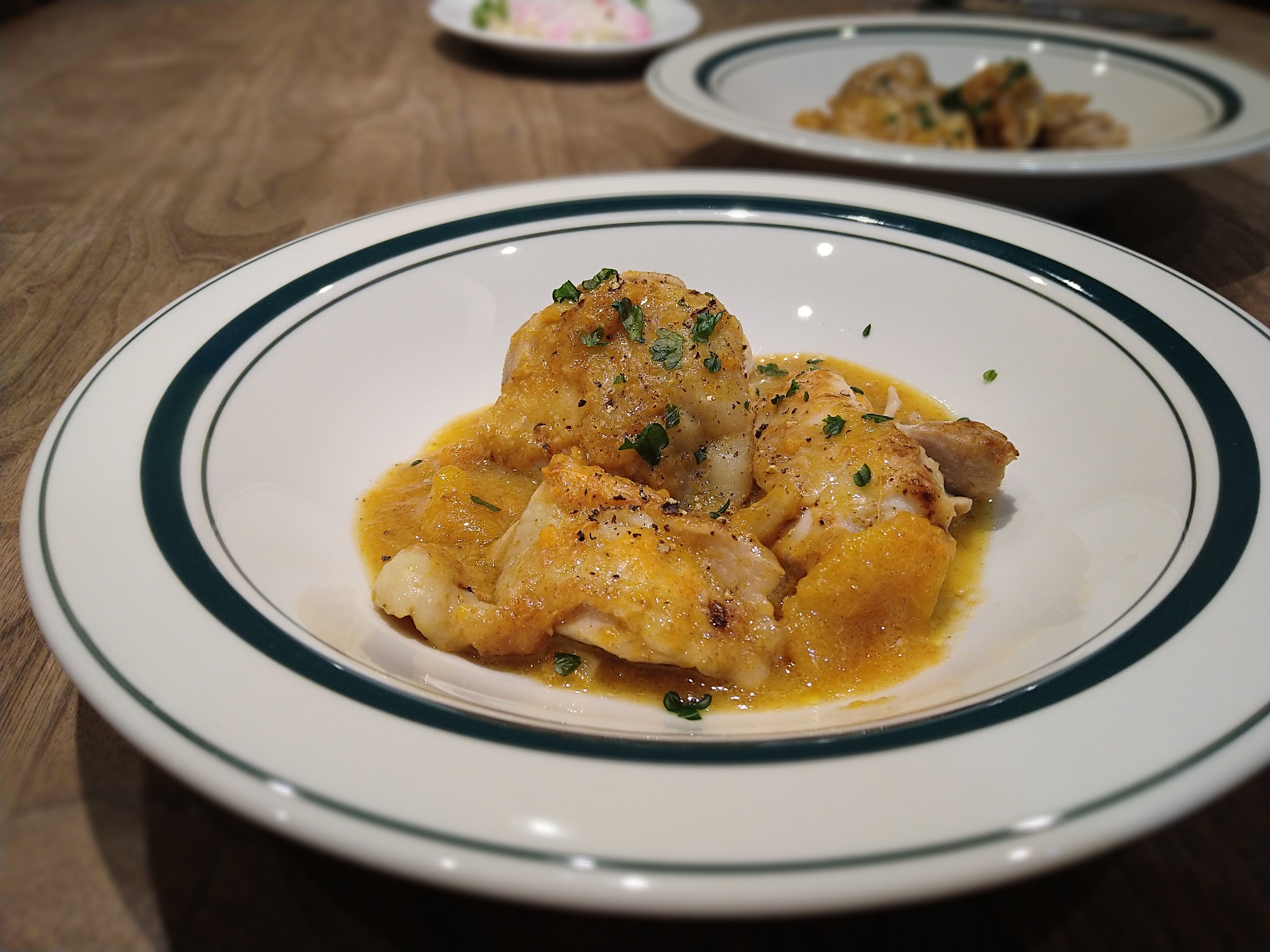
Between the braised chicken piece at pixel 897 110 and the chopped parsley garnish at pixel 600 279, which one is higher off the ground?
the braised chicken piece at pixel 897 110

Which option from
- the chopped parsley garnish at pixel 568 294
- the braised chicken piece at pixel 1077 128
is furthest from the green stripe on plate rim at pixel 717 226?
the braised chicken piece at pixel 1077 128

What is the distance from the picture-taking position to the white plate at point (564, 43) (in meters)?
5.22

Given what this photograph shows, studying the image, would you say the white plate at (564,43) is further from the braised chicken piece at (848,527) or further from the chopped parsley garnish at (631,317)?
the braised chicken piece at (848,527)

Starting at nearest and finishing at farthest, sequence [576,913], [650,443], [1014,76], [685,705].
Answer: [576,913] → [685,705] → [650,443] → [1014,76]

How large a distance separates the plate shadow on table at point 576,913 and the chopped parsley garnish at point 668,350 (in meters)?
1.24

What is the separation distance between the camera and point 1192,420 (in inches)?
75.6

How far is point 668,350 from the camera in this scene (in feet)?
6.99

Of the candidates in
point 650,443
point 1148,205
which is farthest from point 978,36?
point 650,443

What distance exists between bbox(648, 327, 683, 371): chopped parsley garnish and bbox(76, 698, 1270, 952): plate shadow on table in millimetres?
1241

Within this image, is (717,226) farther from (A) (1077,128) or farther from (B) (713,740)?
(A) (1077,128)

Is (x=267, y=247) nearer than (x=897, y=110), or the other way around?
(x=267, y=247)

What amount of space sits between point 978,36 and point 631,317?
4299 millimetres

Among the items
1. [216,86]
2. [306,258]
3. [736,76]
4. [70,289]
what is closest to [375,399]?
[306,258]

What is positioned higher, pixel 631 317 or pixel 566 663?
pixel 631 317
